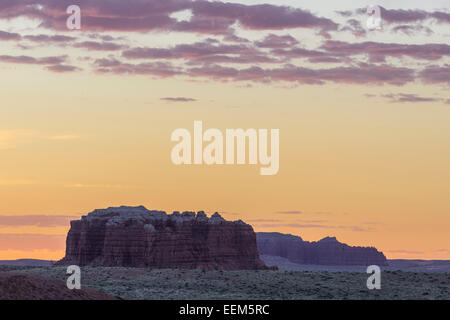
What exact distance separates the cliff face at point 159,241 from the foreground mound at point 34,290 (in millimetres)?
93391

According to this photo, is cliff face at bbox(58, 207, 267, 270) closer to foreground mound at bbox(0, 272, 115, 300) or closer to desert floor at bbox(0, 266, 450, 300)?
desert floor at bbox(0, 266, 450, 300)

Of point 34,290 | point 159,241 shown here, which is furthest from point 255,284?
point 159,241

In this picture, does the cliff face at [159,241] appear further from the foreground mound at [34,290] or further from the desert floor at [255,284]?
the foreground mound at [34,290]

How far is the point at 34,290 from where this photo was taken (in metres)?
72.3

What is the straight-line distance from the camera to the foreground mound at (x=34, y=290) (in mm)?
70875

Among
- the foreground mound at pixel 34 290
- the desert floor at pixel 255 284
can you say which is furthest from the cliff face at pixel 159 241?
the foreground mound at pixel 34 290

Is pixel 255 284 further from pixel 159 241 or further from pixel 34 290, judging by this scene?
pixel 159 241

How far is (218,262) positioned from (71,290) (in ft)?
349

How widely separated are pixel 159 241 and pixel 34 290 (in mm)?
99350

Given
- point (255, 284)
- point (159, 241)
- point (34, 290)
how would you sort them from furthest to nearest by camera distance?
point (159, 241), point (255, 284), point (34, 290)

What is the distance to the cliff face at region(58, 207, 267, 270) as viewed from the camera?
170m

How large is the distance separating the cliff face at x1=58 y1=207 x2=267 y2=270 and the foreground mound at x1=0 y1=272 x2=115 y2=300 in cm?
9339

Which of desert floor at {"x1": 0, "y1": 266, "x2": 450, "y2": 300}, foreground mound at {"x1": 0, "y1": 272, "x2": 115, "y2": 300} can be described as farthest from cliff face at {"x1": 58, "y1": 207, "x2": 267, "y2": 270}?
foreground mound at {"x1": 0, "y1": 272, "x2": 115, "y2": 300}
